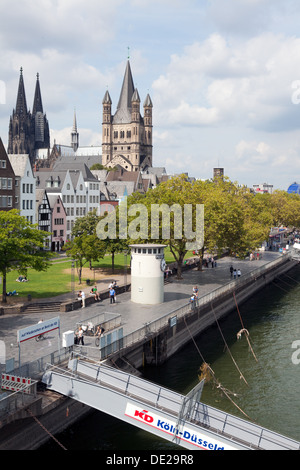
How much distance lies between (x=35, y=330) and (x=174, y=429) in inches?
Result: 350

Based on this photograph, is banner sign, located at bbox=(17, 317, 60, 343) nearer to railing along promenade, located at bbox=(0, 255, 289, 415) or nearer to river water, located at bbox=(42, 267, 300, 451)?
railing along promenade, located at bbox=(0, 255, 289, 415)

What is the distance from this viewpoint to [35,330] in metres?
25.0

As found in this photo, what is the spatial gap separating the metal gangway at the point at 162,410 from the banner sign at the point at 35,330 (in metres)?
2.06

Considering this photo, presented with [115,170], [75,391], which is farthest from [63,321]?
[115,170]

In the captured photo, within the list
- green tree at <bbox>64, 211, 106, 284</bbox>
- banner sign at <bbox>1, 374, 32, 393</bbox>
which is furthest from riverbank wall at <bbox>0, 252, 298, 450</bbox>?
green tree at <bbox>64, 211, 106, 284</bbox>

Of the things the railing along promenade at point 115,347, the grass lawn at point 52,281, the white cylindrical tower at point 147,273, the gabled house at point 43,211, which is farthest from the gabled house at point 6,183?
the railing along promenade at point 115,347

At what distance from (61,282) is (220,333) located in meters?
17.5

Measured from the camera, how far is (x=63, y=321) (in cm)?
3497

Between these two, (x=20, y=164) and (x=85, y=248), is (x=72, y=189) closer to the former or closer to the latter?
(x=20, y=164)

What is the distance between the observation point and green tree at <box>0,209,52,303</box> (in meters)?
38.0

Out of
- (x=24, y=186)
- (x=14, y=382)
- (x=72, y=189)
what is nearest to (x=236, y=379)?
(x=14, y=382)

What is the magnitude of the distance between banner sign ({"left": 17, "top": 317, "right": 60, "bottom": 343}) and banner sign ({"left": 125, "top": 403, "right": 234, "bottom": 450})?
6383 mm

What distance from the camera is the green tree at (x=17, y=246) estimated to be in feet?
125
